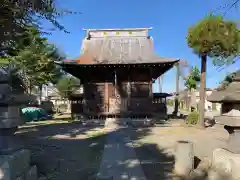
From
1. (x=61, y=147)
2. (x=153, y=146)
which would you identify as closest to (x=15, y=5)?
(x=61, y=147)

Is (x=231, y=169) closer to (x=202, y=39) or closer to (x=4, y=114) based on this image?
(x=4, y=114)

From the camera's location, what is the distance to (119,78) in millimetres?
17312

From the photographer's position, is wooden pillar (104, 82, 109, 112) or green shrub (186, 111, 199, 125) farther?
wooden pillar (104, 82, 109, 112)

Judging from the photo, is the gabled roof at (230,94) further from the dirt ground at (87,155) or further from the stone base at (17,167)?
the stone base at (17,167)

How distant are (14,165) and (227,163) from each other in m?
4.03

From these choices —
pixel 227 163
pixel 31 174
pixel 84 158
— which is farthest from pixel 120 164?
pixel 227 163

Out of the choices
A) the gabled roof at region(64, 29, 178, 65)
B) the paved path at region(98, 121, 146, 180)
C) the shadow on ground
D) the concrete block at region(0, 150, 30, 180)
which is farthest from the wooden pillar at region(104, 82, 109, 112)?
the concrete block at region(0, 150, 30, 180)

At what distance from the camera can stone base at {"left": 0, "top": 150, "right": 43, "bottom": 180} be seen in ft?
14.0

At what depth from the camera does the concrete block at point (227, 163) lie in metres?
4.74

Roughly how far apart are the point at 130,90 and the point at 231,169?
12378mm

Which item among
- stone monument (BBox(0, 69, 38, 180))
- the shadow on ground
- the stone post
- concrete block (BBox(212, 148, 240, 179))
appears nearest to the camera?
stone monument (BBox(0, 69, 38, 180))

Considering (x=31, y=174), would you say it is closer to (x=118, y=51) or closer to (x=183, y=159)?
(x=183, y=159)

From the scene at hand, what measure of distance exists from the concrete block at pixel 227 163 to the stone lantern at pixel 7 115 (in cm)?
408

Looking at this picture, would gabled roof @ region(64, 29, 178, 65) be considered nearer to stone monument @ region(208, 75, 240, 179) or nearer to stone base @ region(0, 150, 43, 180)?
stone monument @ region(208, 75, 240, 179)
